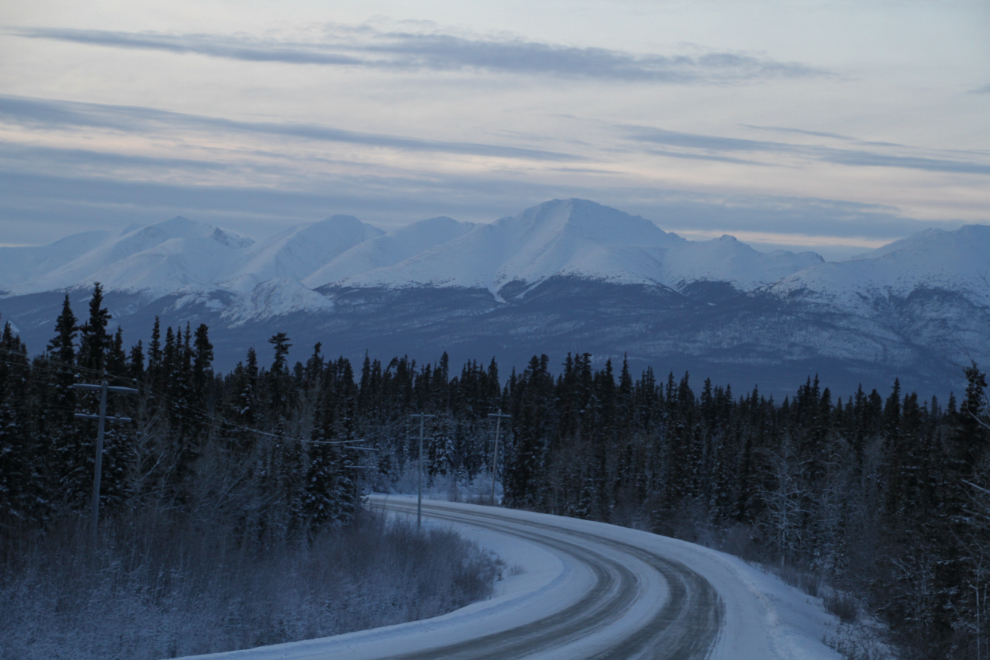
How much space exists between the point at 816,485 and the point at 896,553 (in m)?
32.0

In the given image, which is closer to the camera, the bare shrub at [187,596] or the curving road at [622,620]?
the bare shrub at [187,596]

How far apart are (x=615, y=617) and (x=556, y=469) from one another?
224ft

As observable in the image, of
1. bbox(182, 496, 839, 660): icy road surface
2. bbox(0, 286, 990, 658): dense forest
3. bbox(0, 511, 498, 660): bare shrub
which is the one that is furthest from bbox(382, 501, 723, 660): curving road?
bbox(0, 286, 990, 658): dense forest

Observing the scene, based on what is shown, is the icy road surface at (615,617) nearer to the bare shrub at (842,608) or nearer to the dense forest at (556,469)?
the bare shrub at (842,608)

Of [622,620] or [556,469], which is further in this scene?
[556,469]

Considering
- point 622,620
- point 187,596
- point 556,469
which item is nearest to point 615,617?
point 622,620

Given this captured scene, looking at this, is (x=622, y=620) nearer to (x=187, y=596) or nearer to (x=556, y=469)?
(x=187, y=596)

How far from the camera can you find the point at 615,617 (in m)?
22.7

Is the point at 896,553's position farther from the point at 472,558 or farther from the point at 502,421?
the point at 502,421

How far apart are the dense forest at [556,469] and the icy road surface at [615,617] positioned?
16.3 ft

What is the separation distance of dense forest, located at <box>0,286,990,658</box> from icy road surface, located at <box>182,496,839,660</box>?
16.3 feet

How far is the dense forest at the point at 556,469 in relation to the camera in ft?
121

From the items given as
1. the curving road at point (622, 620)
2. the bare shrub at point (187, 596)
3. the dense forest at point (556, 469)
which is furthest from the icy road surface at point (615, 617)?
the dense forest at point (556, 469)

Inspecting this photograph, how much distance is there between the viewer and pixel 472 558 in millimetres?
40625
